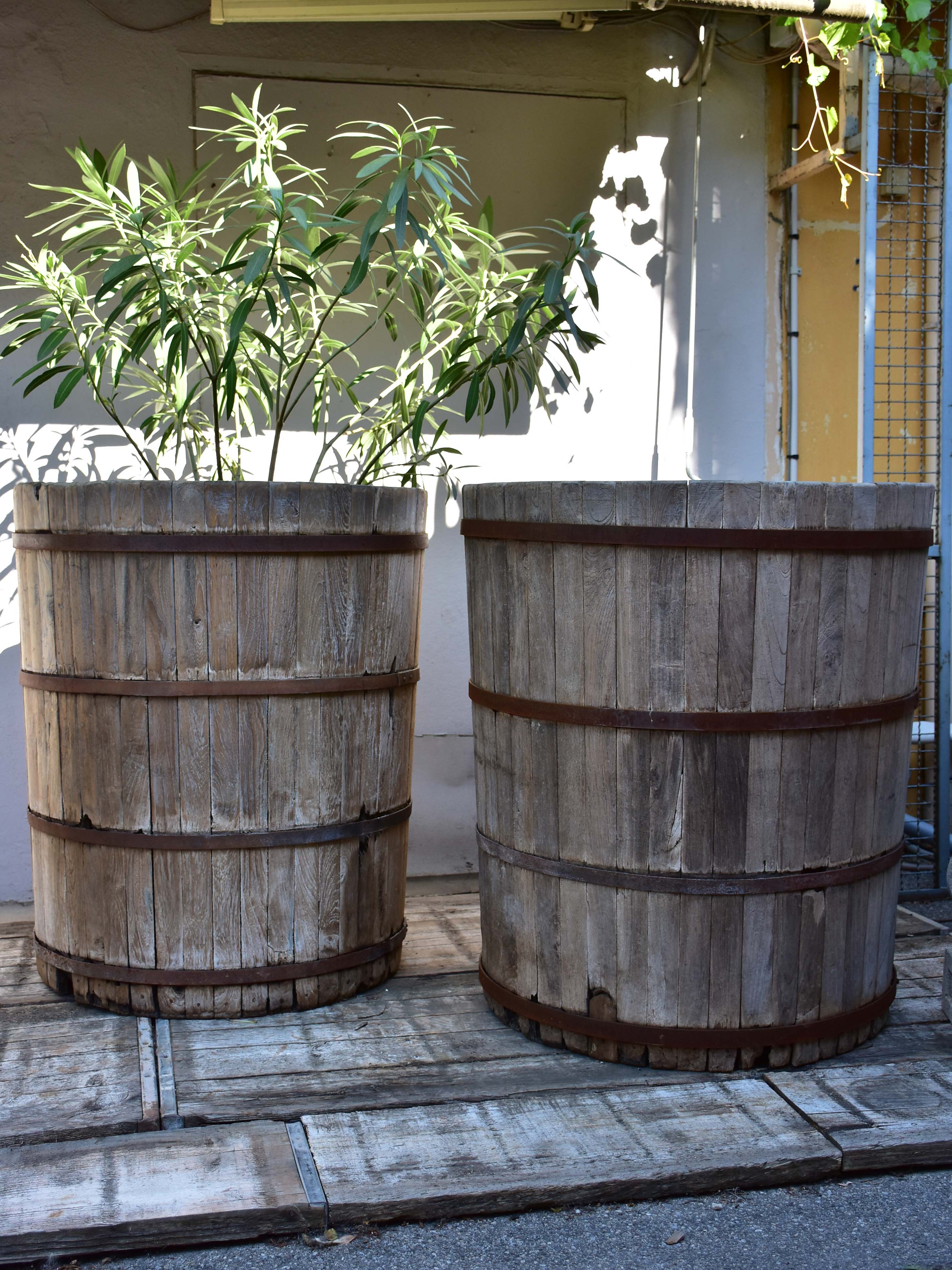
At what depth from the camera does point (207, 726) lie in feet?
8.79

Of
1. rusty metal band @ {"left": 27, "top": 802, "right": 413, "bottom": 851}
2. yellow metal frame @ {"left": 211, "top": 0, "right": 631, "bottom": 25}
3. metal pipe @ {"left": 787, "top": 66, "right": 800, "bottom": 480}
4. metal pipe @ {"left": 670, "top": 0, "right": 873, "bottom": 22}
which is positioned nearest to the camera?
rusty metal band @ {"left": 27, "top": 802, "right": 413, "bottom": 851}

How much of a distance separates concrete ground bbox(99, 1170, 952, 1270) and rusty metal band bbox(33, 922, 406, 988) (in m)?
0.82

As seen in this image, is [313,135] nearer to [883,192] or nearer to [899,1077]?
[883,192]

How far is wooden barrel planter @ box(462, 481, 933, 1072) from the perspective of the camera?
2.38 meters

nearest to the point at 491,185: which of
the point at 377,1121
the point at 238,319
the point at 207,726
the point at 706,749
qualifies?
the point at 238,319

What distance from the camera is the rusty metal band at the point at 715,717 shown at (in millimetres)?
2398

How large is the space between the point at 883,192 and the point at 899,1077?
3141mm

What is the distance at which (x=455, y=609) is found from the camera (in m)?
3.92

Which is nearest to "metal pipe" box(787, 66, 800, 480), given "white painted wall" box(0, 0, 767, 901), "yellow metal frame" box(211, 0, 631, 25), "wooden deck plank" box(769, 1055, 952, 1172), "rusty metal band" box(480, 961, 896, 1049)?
"white painted wall" box(0, 0, 767, 901)

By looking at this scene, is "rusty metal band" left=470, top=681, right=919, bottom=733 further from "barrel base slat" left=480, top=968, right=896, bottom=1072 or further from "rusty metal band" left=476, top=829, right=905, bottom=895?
"barrel base slat" left=480, top=968, right=896, bottom=1072

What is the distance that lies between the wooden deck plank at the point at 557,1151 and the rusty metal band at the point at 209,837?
674mm

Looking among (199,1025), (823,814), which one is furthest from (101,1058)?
(823,814)

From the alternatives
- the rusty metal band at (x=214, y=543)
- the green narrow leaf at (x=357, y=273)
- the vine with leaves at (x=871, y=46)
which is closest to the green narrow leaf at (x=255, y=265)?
the green narrow leaf at (x=357, y=273)

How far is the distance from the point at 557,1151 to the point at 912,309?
3404 millimetres
